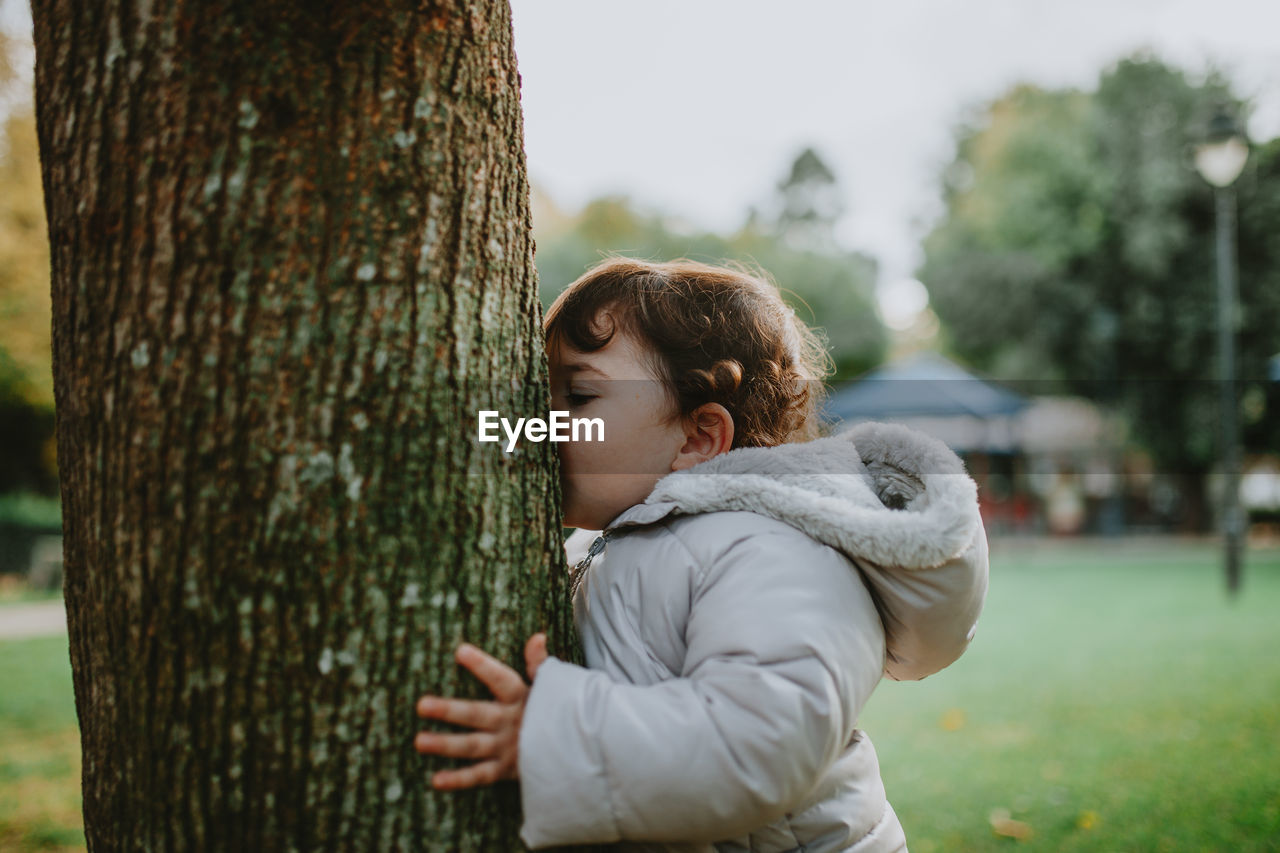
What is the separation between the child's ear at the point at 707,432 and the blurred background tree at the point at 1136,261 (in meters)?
21.7

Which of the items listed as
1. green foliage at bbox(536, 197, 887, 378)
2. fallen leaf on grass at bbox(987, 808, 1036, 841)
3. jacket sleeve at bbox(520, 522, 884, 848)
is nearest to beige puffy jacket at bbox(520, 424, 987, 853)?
jacket sleeve at bbox(520, 522, 884, 848)

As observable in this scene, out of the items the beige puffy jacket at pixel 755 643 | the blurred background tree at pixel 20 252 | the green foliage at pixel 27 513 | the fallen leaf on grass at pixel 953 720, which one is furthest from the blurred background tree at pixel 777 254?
the beige puffy jacket at pixel 755 643

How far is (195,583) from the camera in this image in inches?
48.8

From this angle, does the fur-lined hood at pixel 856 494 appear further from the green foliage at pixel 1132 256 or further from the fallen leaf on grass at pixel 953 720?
the green foliage at pixel 1132 256

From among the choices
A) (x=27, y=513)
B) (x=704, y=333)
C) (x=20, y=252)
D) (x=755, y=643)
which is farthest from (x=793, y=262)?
(x=755, y=643)

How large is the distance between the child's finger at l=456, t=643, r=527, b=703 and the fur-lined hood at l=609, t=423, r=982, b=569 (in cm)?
40

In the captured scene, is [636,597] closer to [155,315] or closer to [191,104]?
[155,315]

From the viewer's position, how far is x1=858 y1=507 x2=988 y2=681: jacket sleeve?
5.04 ft

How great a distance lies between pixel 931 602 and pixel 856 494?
22cm

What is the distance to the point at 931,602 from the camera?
1555mm

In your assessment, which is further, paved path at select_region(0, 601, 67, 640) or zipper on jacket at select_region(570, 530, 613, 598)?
paved path at select_region(0, 601, 67, 640)

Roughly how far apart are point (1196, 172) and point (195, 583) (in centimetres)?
2556

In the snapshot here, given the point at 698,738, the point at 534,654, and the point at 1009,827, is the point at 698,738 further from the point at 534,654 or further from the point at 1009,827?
the point at 1009,827

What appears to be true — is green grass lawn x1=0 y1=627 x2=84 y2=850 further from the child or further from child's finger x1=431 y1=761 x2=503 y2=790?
child's finger x1=431 y1=761 x2=503 y2=790
